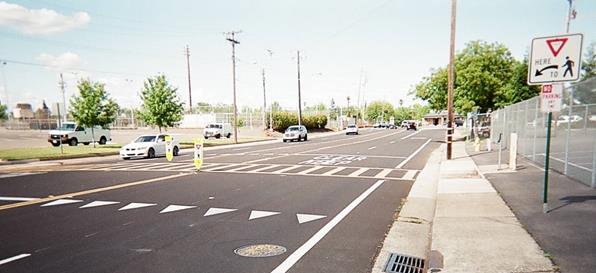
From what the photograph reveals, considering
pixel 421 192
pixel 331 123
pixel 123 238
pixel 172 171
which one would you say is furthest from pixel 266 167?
pixel 331 123

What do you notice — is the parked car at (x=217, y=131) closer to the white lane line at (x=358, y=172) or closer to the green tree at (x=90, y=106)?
the green tree at (x=90, y=106)

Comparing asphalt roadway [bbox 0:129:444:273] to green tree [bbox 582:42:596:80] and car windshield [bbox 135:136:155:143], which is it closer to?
car windshield [bbox 135:136:155:143]

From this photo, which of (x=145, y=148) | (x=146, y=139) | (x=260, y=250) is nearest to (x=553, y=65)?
(x=260, y=250)

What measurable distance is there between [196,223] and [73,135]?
30.5 meters

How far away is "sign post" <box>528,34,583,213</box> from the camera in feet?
21.4

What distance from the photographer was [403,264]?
5.02m

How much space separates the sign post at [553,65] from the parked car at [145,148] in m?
20.6

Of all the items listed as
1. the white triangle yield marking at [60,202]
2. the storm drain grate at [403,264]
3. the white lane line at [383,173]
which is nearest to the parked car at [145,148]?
the white triangle yield marking at [60,202]

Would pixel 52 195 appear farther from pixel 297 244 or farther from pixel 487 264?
pixel 487 264

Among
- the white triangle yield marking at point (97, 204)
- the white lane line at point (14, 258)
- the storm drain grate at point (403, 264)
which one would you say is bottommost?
the white triangle yield marking at point (97, 204)

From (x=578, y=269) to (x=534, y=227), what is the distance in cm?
191

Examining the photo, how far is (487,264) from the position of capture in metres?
4.67

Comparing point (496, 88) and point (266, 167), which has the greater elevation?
point (496, 88)

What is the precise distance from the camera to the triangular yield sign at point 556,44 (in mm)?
6613
